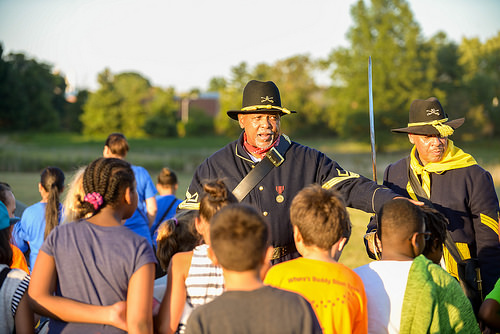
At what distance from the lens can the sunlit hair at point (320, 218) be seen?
2688 mm

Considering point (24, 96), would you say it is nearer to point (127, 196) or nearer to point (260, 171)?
point (260, 171)

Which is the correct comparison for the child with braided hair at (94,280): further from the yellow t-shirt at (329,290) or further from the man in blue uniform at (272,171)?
the man in blue uniform at (272,171)

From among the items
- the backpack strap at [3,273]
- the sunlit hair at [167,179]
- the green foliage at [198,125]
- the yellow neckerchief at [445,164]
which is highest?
the green foliage at [198,125]

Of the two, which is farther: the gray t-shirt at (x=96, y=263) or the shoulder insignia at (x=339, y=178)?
the shoulder insignia at (x=339, y=178)

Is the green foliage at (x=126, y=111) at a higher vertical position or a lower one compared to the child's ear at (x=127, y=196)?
higher

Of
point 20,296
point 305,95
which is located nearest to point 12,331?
point 20,296

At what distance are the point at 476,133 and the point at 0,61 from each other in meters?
41.2

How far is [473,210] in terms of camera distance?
157 inches

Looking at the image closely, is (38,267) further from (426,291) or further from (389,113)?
(389,113)

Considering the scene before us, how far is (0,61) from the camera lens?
1638 inches

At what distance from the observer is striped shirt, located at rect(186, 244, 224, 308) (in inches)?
108

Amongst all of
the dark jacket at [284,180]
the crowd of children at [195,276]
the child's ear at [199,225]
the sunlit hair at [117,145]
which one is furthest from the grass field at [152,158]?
the child's ear at [199,225]

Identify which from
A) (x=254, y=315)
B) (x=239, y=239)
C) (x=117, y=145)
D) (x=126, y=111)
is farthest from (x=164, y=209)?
(x=126, y=111)

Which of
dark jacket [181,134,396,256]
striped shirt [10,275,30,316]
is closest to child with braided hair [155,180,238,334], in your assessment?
striped shirt [10,275,30,316]
